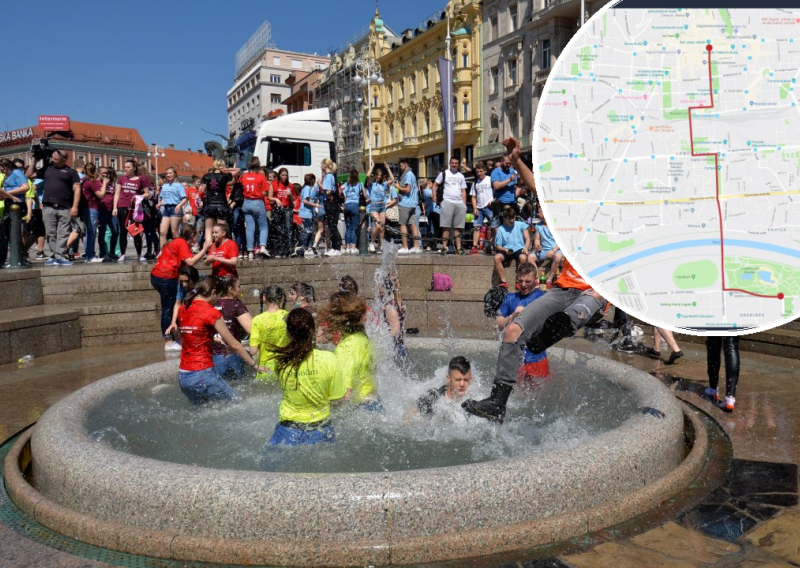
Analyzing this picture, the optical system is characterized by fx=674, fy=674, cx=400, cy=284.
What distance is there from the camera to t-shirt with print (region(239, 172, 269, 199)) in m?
12.1

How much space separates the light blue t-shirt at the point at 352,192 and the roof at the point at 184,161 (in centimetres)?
9883

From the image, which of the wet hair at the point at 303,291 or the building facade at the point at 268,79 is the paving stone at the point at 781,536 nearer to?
the wet hair at the point at 303,291

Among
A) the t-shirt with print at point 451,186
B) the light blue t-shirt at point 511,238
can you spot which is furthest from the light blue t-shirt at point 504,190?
the light blue t-shirt at point 511,238

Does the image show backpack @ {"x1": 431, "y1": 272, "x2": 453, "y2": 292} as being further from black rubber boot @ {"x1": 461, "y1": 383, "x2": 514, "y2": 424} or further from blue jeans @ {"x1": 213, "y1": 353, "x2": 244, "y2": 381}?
black rubber boot @ {"x1": 461, "y1": 383, "x2": 514, "y2": 424}

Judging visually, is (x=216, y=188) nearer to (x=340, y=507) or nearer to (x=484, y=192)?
(x=484, y=192)

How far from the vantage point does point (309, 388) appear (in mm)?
4387

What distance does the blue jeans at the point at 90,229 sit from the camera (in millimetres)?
12414

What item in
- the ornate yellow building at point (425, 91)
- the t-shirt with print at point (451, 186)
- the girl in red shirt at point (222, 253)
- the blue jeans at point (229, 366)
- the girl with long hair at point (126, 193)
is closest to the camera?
the blue jeans at point (229, 366)

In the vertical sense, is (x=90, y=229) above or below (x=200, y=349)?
above

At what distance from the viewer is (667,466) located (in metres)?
4.22

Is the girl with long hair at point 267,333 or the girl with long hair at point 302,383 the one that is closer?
the girl with long hair at point 302,383

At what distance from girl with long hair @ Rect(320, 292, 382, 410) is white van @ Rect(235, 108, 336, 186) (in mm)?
16095

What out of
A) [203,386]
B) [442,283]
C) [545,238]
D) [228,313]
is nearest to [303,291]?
[228,313]

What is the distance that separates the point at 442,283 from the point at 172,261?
466 cm
